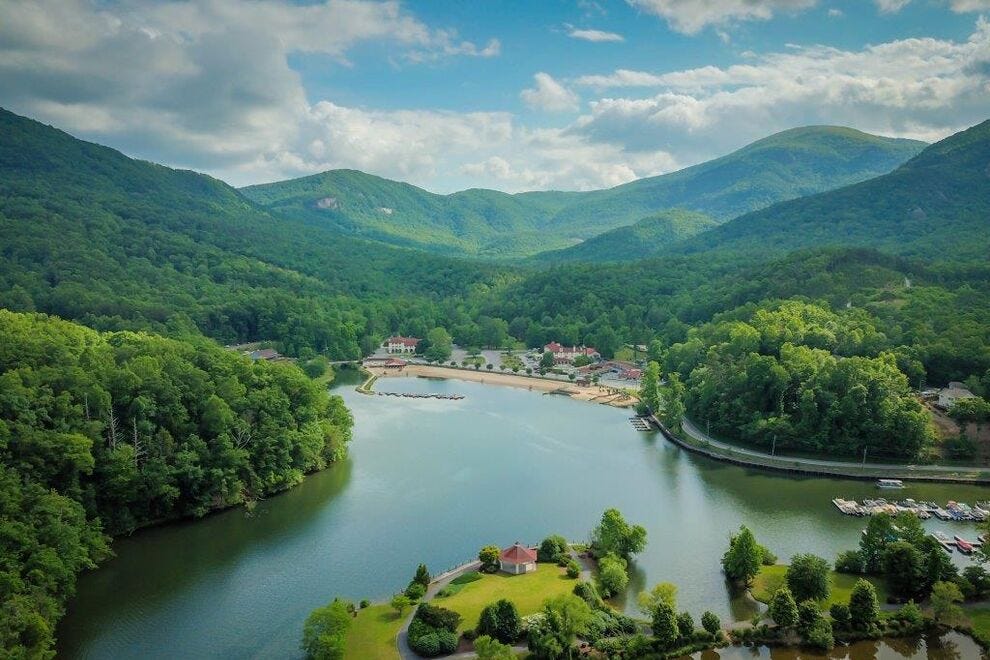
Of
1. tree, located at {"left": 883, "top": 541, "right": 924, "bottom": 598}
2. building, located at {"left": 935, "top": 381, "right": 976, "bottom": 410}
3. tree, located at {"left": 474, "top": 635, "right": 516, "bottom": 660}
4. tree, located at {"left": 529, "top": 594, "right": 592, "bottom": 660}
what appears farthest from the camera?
building, located at {"left": 935, "top": 381, "right": 976, "bottom": 410}

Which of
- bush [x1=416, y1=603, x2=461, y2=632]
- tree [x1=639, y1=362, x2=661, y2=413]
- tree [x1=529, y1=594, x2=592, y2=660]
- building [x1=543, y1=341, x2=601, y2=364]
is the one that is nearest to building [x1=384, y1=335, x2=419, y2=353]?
building [x1=543, y1=341, x2=601, y2=364]

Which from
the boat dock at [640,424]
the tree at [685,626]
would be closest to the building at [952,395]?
the boat dock at [640,424]

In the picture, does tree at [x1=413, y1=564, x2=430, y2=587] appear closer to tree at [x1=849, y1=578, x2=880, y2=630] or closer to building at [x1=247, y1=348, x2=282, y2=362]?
tree at [x1=849, y1=578, x2=880, y2=630]

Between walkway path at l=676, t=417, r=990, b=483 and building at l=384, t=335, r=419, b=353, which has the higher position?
building at l=384, t=335, r=419, b=353

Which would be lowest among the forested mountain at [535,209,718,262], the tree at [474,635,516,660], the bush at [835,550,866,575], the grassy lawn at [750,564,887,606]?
the tree at [474,635,516,660]

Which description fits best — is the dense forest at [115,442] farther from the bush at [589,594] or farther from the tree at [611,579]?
the tree at [611,579]

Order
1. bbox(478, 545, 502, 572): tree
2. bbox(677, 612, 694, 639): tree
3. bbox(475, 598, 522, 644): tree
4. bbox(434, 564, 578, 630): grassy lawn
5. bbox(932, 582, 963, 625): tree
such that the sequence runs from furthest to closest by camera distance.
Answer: bbox(478, 545, 502, 572): tree
bbox(434, 564, 578, 630): grassy lawn
bbox(932, 582, 963, 625): tree
bbox(677, 612, 694, 639): tree
bbox(475, 598, 522, 644): tree
